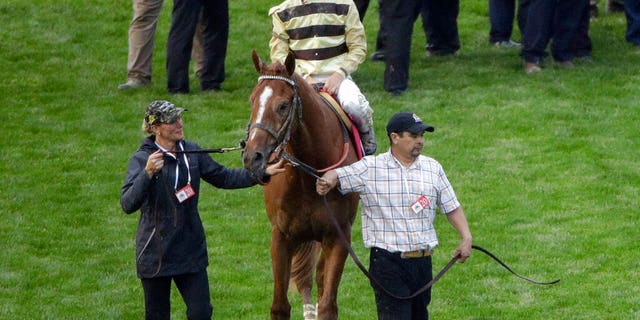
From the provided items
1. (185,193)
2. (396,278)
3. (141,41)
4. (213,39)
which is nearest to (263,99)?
(185,193)

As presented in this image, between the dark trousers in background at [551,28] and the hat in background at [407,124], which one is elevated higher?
the hat in background at [407,124]

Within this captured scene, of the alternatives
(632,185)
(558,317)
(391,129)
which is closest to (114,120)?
(632,185)

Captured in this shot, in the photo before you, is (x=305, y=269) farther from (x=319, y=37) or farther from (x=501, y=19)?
(x=501, y=19)

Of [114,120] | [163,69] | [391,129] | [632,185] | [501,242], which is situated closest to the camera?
[391,129]

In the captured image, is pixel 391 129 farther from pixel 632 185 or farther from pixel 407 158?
pixel 632 185

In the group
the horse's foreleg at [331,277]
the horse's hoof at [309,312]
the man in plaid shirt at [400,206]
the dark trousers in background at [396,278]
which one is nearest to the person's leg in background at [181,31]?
the horse's hoof at [309,312]

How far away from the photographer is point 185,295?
8.57 m

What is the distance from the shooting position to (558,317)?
1023 centimetres

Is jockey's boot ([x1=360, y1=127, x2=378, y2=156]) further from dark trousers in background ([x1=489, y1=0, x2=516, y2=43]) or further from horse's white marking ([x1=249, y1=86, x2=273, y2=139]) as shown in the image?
dark trousers in background ([x1=489, y1=0, x2=516, y2=43])

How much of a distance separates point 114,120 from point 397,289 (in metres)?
7.73

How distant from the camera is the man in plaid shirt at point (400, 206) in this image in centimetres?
811

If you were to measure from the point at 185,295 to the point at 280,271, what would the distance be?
813mm

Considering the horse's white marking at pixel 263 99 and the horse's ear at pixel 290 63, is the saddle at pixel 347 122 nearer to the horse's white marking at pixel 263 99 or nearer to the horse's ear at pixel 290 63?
the horse's ear at pixel 290 63

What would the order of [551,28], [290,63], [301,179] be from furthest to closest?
[551,28] < [301,179] < [290,63]
